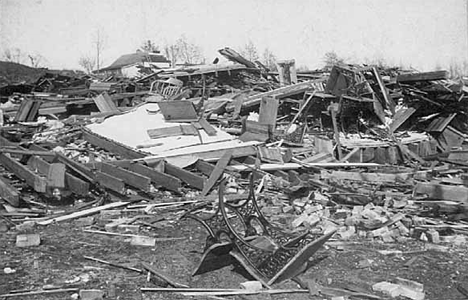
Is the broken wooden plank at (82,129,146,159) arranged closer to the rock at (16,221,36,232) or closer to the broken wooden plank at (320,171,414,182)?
the rock at (16,221,36,232)

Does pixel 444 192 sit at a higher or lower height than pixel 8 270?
higher

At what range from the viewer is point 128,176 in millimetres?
7676

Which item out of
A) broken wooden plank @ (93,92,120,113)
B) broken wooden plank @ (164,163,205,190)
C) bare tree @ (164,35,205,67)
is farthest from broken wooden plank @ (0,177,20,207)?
bare tree @ (164,35,205,67)

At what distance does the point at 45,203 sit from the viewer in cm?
743

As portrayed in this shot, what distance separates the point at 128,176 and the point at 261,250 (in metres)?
3.88

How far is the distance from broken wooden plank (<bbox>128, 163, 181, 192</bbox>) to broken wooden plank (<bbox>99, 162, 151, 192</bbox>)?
401 millimetres

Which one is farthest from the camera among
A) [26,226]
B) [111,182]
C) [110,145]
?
[110,145]

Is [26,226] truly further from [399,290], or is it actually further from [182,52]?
[182,52]

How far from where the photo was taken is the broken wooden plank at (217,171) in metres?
7.92

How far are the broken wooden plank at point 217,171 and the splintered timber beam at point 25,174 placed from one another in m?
2.53

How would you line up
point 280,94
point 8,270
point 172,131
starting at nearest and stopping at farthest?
1. point 8,270
2. point 172,131
3. point 280,94

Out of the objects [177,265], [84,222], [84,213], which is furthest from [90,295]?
[84,213]

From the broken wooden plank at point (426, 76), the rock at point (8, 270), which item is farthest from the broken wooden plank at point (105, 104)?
the rock at point (8, 270)

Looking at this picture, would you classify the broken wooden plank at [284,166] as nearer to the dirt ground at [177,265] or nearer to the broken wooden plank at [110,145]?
the broken wooden plank at [110,145]
